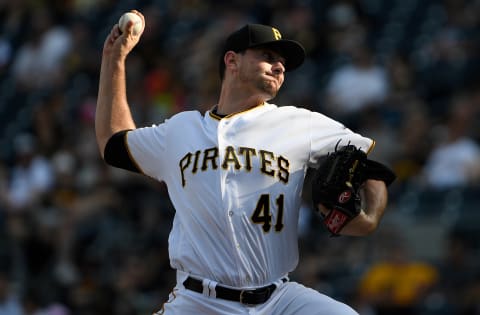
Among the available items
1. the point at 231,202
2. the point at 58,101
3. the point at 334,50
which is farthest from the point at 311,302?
the point at 58,101

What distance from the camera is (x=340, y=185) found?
476 cm

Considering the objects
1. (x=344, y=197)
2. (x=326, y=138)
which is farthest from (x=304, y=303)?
(x=326, y=138)

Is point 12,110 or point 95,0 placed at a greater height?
point 95,0

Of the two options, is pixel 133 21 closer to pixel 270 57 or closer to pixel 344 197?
pixel 270 57

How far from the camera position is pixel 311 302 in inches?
188

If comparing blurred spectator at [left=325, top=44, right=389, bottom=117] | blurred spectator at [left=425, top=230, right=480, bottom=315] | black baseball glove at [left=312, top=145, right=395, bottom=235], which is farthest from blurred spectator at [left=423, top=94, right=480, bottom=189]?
black baseball glove at [left=312, top=145, right=395, bottom=235]

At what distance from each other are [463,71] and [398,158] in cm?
132

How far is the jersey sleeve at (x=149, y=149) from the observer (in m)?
5.17

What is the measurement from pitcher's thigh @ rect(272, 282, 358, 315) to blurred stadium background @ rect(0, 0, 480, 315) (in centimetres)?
352

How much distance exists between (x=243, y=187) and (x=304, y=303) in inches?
22.9

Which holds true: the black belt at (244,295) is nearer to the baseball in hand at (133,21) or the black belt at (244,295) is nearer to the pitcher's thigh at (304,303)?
the pitcher's thigh at (304,303)

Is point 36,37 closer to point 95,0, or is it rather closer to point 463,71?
point 95,0

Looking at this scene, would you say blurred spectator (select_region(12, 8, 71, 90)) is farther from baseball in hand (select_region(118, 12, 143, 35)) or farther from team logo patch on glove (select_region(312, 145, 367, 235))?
team logo patch on glove (select_region(312, 145, 367, 235))

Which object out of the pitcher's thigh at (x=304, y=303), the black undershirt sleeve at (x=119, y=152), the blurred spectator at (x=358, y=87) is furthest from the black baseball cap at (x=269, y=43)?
the blurred spectator at (x=358, y=87)
